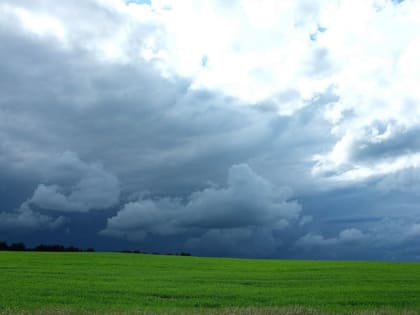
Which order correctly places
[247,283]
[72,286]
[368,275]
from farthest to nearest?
[368,275]
[247,283]
[72,286]

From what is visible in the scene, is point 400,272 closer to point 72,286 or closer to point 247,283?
point 247,283

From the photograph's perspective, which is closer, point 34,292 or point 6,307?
point 6,307

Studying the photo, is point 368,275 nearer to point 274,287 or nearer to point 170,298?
point 274,287

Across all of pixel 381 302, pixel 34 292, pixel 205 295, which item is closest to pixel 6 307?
pixel 34 292

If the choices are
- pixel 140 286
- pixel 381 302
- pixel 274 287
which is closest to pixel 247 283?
pixel 274 287

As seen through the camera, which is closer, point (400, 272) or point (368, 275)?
point (368, 275)

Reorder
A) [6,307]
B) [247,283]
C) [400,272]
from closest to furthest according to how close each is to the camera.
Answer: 1. [6,307]
2. [247,283]
3. [400,272]

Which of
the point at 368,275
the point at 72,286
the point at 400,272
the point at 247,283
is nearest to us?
the point at 72,286

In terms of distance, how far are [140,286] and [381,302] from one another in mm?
11259

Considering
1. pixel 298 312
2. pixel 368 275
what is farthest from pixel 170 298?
pixel 368 275

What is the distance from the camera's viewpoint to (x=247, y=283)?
1248 inches

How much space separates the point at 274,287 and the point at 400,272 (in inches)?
585

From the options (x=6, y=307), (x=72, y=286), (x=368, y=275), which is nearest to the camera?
(x=6, y=307)

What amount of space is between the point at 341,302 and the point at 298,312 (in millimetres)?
6826
